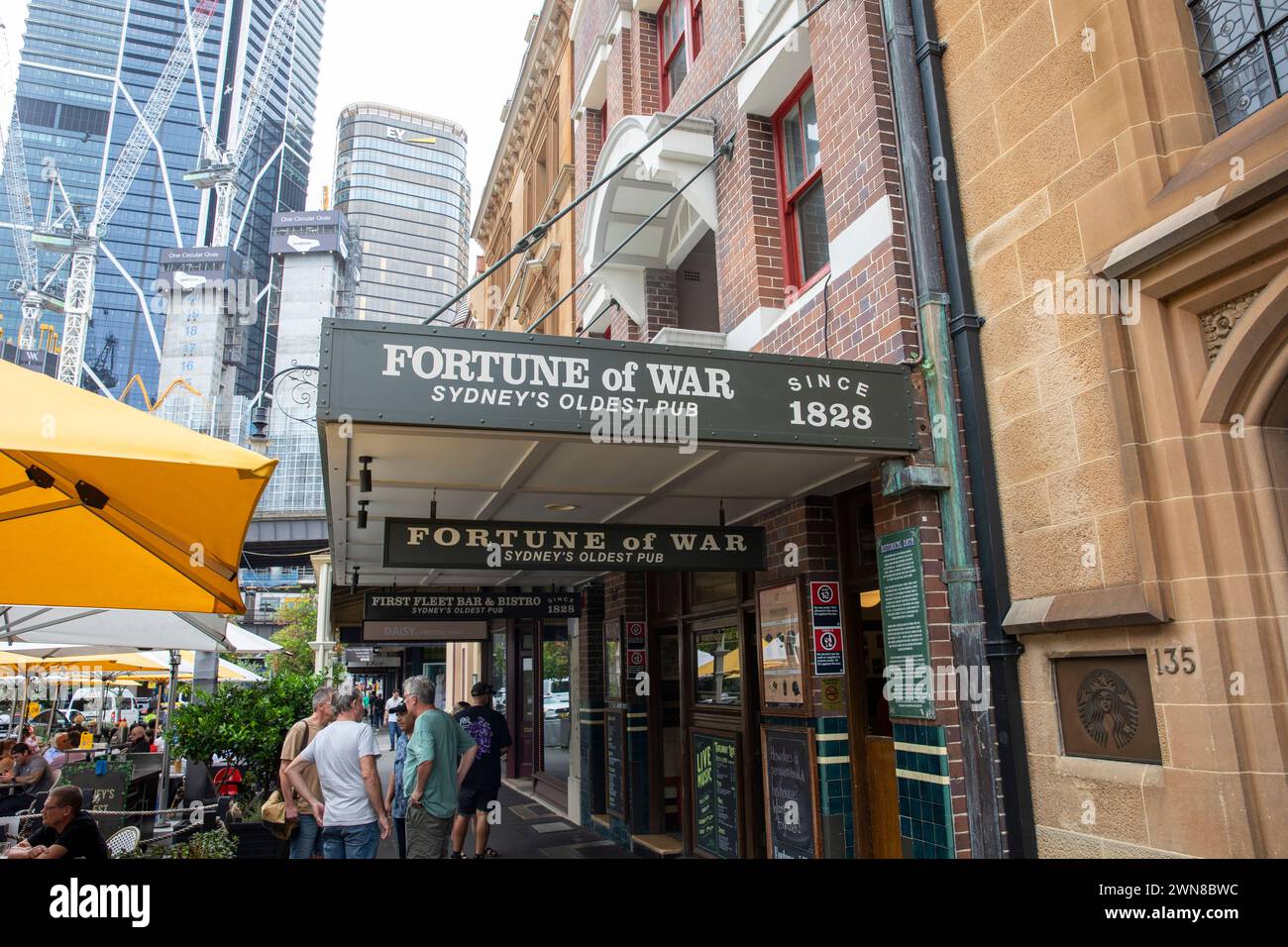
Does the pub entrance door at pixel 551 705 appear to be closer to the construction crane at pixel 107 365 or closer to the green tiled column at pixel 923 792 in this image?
the green tiled column at pixel 923 792

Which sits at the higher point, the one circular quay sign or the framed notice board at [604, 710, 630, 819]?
the one circular quay sign

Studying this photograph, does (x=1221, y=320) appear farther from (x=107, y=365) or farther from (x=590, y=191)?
(x=107, y=365)

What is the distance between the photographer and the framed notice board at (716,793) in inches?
338

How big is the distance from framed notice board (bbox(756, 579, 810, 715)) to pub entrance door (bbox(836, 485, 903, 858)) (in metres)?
0.37

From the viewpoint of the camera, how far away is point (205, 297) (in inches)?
5891

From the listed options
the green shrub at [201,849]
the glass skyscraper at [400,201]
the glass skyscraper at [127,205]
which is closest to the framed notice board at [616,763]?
the green shrub at [201,849]

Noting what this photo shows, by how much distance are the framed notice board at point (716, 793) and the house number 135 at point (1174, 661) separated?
4.87 meters

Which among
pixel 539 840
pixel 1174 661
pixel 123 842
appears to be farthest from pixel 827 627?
pixel 539 840

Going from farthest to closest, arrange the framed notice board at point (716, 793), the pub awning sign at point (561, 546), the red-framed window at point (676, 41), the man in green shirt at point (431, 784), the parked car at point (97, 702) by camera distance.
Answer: the parked car at point (97, 702)
the red-framed window at point (676, 41)
the framed notice board at point (716, 793)
the man in green shirt at point (431, 784)
the pub awning sign at point (561, 546)

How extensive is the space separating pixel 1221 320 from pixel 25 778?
44.5 ft

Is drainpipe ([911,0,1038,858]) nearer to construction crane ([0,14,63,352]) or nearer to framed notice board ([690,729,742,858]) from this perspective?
framed notice board ([690,729,742,858])

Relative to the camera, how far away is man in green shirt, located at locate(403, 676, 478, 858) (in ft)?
25.7

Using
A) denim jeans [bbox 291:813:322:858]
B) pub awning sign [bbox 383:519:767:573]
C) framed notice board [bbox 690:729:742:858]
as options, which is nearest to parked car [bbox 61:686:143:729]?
denim jeans [bbox 291:813:322:858]
